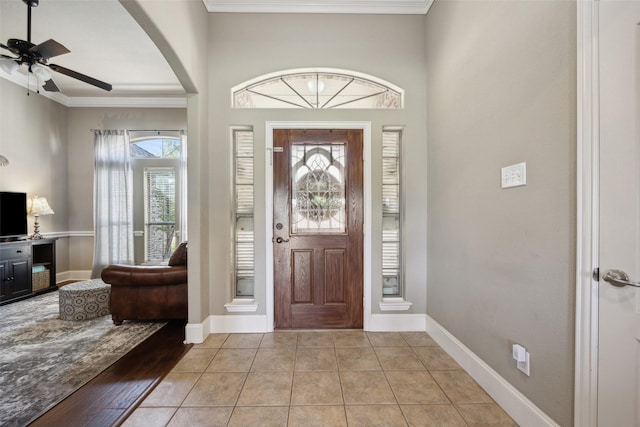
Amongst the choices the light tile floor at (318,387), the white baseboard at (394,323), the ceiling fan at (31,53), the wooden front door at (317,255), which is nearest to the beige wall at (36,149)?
the ceiling fan at (31,53)

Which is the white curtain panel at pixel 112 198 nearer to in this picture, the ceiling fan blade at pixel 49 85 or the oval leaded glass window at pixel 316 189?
the ceiling fan blade at pixel 49 85

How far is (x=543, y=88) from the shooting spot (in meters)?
1.43

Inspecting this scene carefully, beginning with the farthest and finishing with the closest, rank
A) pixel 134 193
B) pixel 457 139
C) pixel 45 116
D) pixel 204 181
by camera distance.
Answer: pixel 134 193, pixel 45 116, pixel 204 181, pixel 457 139

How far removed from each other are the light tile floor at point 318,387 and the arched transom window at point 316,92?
2.47 m

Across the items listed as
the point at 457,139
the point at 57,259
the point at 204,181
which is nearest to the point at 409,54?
the point at 457,139

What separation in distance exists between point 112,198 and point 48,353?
3.10 m

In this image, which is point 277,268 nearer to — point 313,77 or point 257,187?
point 257,187

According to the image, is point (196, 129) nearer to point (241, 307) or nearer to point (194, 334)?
point (241, 307)

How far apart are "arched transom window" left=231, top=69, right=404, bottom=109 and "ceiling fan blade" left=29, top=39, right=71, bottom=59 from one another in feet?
5.42

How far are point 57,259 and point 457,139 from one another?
254 inches

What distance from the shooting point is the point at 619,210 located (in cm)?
113

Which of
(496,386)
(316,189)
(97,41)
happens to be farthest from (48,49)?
(496,386)

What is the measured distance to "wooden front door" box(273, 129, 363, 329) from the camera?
2.88 m

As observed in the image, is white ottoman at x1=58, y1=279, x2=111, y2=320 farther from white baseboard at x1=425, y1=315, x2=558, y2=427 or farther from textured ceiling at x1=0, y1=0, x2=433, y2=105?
white baseboard at x1=425, y1=315, x2=558, y2=427
